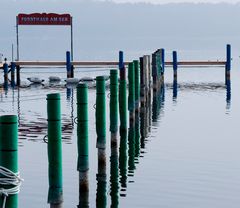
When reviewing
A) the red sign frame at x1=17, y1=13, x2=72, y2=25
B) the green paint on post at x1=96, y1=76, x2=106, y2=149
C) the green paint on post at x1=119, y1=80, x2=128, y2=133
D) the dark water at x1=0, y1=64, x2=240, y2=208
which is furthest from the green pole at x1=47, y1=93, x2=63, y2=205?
the red sign frame at x1=17, y1=13, x2=72, y2=25

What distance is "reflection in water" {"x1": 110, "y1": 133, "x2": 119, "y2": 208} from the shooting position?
728 inches

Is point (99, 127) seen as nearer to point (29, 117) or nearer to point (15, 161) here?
point (15, 161)

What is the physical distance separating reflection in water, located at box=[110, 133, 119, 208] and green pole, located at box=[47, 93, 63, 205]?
11.6 ft

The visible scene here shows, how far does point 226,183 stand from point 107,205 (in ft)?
11.8

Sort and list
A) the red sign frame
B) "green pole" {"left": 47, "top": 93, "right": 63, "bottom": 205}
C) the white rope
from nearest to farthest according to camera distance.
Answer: the white rope → "green pole" {"left": 47, "top": 93, "right": 63, "bottom": 205} → the red sign frame

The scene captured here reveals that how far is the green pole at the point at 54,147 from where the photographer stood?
14.3 metres

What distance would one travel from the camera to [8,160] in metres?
12.0

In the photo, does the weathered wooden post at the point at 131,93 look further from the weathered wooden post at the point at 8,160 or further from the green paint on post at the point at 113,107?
the weathered wooden post at the point at 8,160

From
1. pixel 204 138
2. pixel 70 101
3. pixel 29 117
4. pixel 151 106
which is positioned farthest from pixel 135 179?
pixel 70 101

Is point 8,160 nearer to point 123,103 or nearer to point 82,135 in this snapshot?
point 82,135

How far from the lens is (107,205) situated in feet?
59.2

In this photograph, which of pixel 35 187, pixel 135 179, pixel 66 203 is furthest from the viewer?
pixel 135 179

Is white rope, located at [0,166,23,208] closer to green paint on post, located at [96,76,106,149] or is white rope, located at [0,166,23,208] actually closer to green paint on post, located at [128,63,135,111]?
green paint on post, located at [96,76,106,149]

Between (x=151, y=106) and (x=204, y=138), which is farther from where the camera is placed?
(x=151, y=106)
